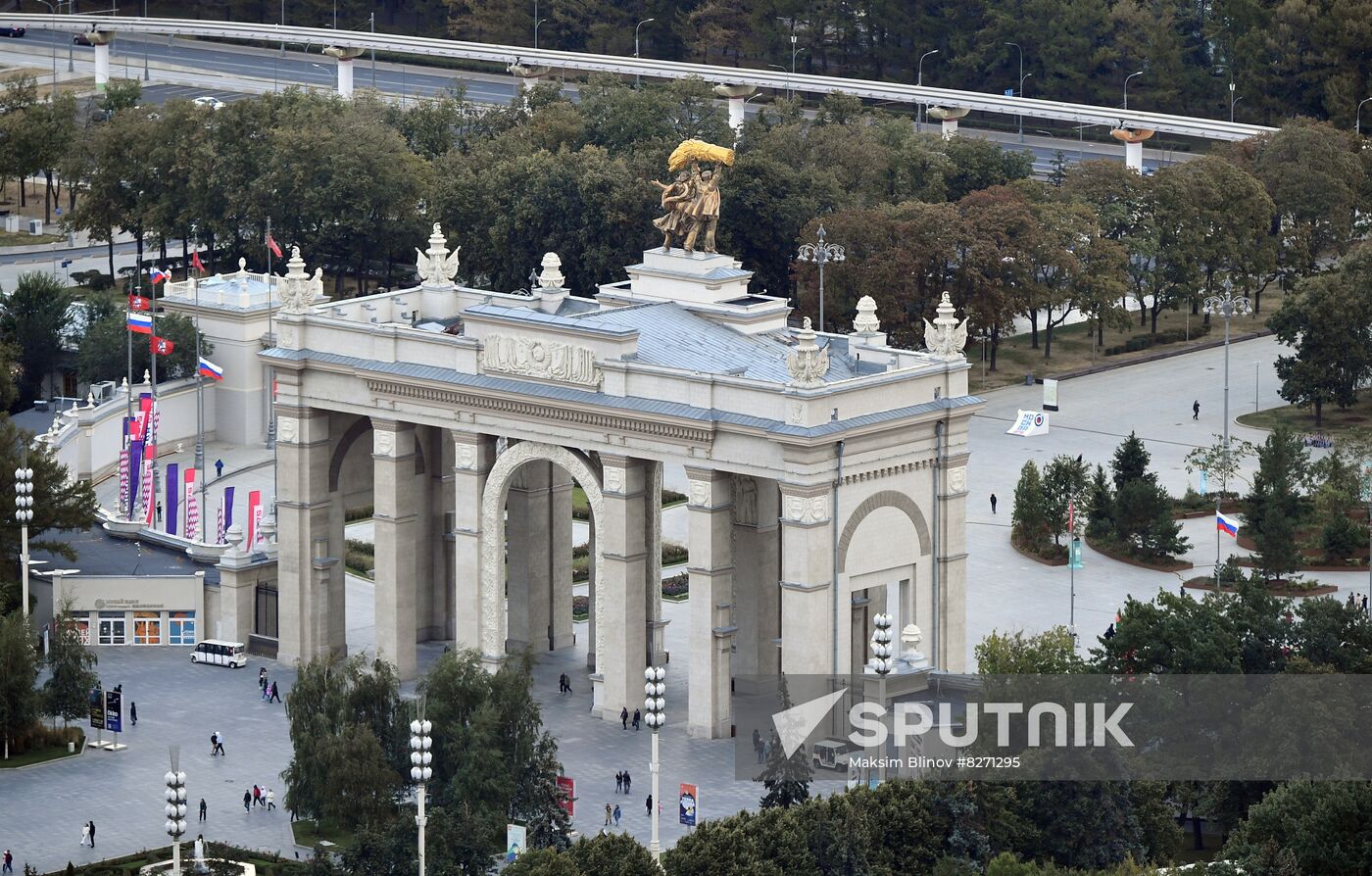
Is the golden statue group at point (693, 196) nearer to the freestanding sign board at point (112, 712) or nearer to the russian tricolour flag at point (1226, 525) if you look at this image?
the russian tricolour flag at point (1226, 525)

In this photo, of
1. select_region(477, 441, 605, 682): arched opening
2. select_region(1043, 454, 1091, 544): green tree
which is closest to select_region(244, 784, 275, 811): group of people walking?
select_region(477, 441, 605, 682): arched opening

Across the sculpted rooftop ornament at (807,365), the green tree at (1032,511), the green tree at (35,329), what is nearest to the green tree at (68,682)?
the sculpted rooftop ornament at (807,365)

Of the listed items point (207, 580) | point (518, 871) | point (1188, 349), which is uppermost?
point (1188, 349)

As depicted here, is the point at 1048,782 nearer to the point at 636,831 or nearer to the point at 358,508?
the point at 636,831

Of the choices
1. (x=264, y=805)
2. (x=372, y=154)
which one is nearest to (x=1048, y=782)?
(x=264, y=805)

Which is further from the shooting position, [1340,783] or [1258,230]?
[1258,230]
